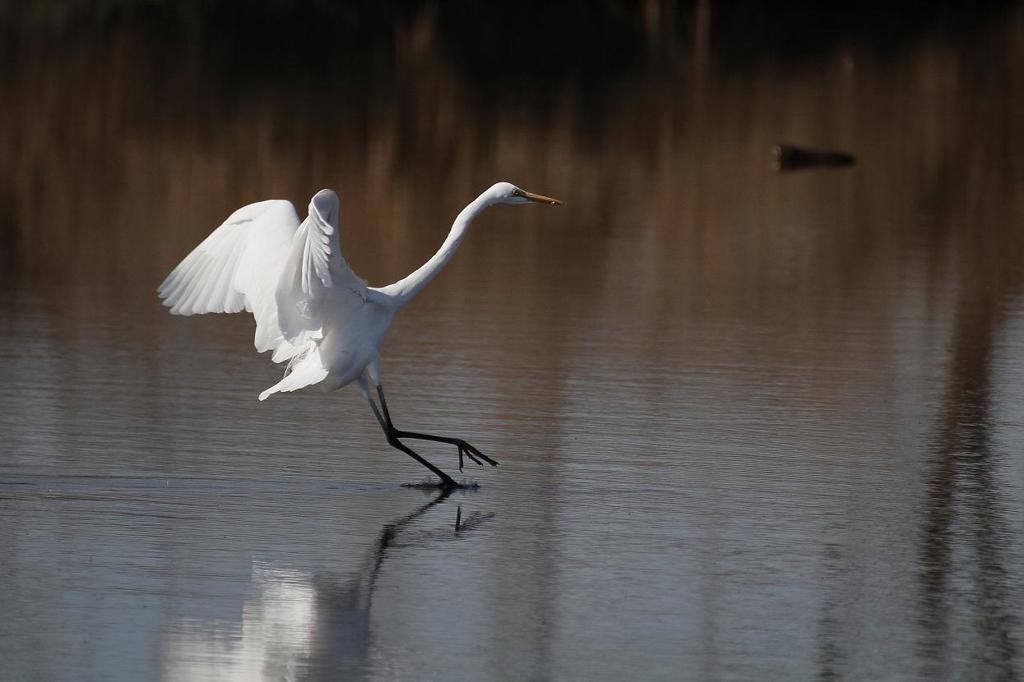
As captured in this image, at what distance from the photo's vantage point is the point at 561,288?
14773mm

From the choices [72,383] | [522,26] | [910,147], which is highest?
[522,26]

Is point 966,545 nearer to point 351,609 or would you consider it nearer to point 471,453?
point 471,453

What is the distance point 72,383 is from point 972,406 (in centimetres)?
474

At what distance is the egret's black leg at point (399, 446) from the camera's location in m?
8.77

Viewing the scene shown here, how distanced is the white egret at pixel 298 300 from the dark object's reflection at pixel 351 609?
0.92 m

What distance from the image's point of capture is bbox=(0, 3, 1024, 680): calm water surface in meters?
6.49

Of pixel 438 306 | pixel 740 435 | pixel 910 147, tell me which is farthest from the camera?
pixel 910 147

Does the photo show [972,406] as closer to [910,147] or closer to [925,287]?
[925,287]

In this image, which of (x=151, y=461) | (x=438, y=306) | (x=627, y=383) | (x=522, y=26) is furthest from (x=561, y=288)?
(x=522, y=26)

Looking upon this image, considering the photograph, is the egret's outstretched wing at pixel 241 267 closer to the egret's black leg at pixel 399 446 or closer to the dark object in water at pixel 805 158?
the egret's black leg at pixel 399 446

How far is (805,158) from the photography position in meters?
25.0

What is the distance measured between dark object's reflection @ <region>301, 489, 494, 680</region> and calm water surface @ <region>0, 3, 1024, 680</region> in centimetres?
2

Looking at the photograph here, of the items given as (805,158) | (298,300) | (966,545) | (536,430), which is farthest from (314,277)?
(805,158)

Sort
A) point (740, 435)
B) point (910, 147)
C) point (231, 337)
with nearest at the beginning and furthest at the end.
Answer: point (740, 435)
point (231, 337)
point (910, 147)
